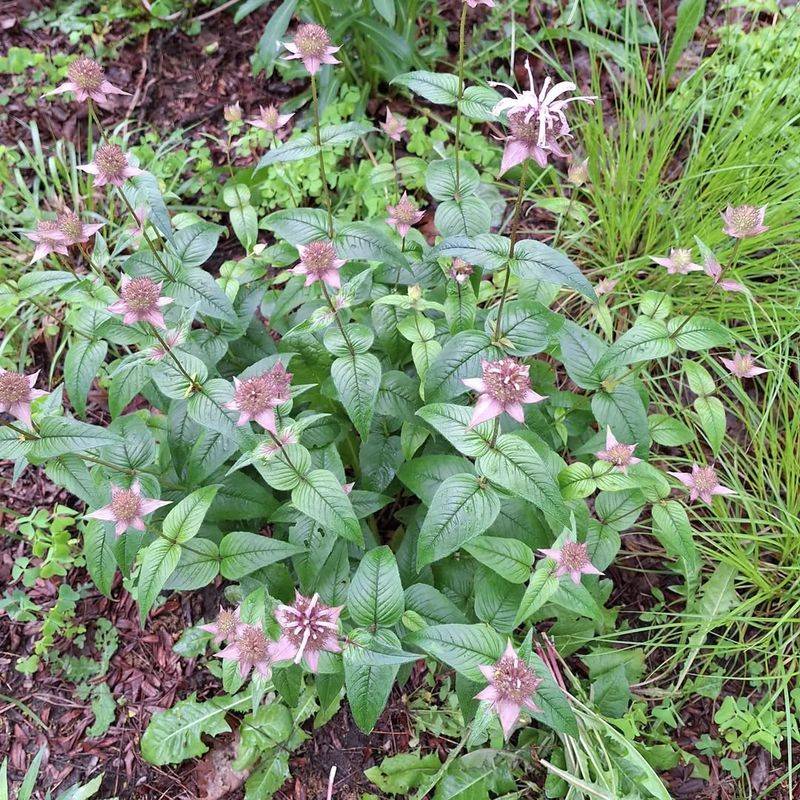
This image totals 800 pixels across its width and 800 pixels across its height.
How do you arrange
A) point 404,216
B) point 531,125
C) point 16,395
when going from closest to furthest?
point 531,125 < point 16,395 < point 404,216

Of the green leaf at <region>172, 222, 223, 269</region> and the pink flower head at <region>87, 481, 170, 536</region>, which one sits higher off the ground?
the green leaf at <region>172, 222, 223, 269</region>

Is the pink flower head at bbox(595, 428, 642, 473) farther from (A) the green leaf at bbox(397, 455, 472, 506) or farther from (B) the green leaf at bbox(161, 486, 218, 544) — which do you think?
(B) the green leaf at bbox(161, 486, 218, 544)

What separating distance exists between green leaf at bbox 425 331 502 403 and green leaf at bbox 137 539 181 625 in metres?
0.85

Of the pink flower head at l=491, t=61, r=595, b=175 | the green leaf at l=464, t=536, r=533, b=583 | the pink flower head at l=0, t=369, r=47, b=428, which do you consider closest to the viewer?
the pink flower head at l=491, t=61, r=595, b=175

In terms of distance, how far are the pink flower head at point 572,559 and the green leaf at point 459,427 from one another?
33 cm

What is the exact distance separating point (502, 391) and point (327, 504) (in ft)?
1.96

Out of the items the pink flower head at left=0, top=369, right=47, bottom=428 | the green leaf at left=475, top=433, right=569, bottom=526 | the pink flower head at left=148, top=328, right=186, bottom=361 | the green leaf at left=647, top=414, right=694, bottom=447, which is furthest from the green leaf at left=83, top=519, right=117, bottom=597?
the green leaf at left=647, top=414, right=694, bottom=447

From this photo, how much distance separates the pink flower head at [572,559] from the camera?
1.84 m

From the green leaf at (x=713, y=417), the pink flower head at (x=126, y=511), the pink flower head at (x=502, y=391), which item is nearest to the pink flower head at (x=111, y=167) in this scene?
the pink flower head at (x=126, y=511)

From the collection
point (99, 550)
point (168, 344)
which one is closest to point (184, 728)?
point (99, 550)

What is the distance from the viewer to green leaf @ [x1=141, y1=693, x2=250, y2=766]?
2.40 meters

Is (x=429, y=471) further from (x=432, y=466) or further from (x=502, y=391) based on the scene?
(x=502, y=391)

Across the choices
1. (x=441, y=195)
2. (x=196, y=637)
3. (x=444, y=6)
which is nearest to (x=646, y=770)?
(x=196, y=637)

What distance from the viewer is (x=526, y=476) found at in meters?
1.84
